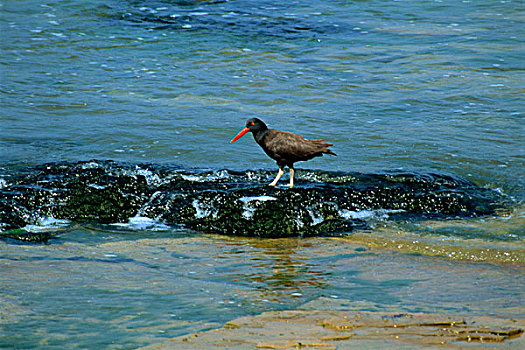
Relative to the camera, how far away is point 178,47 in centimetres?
1384

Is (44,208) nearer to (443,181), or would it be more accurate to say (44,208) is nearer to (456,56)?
(443,181)

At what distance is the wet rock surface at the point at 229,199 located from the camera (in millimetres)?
6383

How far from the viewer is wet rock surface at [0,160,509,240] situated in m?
6.38

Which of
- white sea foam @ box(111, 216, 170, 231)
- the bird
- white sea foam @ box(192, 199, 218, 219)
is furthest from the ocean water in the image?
the bird

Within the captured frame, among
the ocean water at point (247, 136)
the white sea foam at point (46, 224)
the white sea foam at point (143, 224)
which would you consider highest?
the ocean water at point (247, 136)

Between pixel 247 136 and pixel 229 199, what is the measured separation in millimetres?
3004

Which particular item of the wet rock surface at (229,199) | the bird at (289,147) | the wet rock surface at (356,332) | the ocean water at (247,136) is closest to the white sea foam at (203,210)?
the wet rock surface at (229,199)

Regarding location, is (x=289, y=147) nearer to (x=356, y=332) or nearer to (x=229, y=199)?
(x=229, y=199)

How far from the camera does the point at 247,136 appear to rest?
9.54m

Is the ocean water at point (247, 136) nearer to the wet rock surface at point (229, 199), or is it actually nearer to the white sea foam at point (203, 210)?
the wet rock surface at point (229, 199)

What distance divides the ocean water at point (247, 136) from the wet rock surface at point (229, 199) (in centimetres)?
16

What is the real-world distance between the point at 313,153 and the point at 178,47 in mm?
7869

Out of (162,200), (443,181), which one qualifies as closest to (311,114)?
(443,181)

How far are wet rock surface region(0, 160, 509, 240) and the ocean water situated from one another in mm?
158
